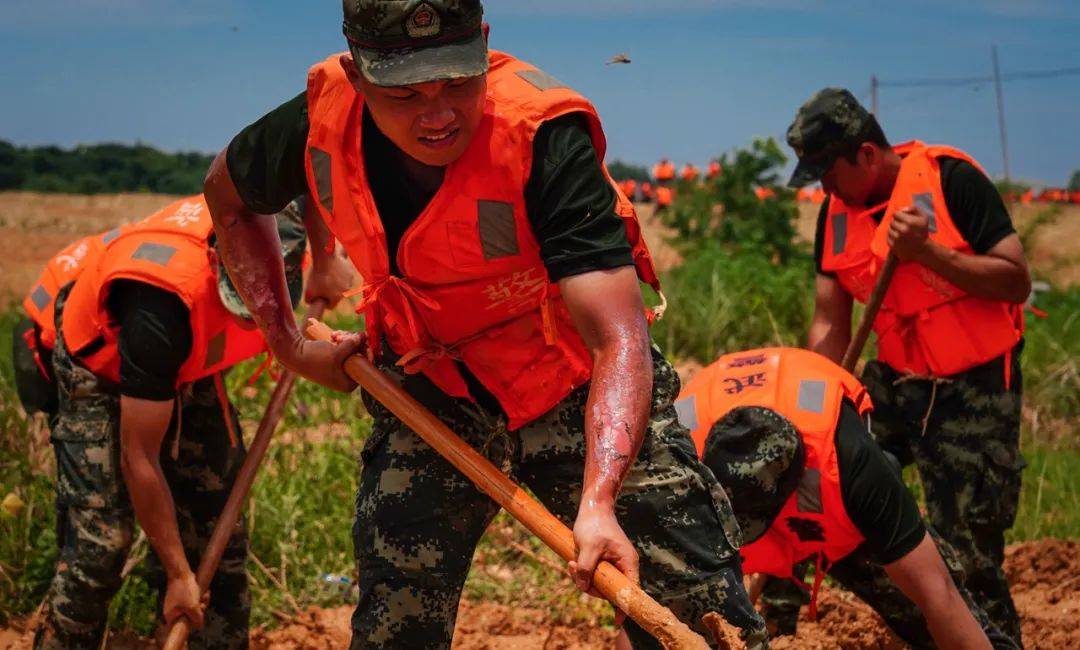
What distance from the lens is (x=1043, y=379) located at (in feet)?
24.9

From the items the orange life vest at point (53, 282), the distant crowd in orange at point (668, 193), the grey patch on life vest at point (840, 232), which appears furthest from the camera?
the distant crowd in orange at point (668, 193)

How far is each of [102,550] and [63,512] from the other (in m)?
0.24

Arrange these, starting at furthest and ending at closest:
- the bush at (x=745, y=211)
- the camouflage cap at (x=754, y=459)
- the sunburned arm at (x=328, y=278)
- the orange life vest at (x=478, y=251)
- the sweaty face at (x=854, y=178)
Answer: the bush at (x=745, y=211)
the sweaty face at (x=854, y=178)
the sunburned arm at (x=328, y=278)
the camouflage cap at (x=754, y=459)
the orange life vest at (x=478, y=251)

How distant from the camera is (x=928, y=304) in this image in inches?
173

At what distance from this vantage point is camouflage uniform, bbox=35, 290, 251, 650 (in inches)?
154

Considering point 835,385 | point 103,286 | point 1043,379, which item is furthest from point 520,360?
point 1043,379

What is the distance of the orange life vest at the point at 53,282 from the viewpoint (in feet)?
13.6

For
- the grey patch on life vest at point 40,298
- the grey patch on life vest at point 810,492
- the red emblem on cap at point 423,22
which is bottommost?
the grey patch on life vest at point 810,492

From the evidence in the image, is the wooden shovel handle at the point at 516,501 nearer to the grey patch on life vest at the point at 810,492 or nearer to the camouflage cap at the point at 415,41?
the camouflage cap at the point at 415,41

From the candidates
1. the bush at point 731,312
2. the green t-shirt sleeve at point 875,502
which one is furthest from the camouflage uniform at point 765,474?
the bush at point 731,312

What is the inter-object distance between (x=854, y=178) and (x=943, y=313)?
21.6 inches

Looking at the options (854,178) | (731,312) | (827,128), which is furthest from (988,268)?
(731,312)

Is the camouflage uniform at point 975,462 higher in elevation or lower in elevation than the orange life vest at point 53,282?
lower

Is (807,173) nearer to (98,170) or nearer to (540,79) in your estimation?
(540,79)
